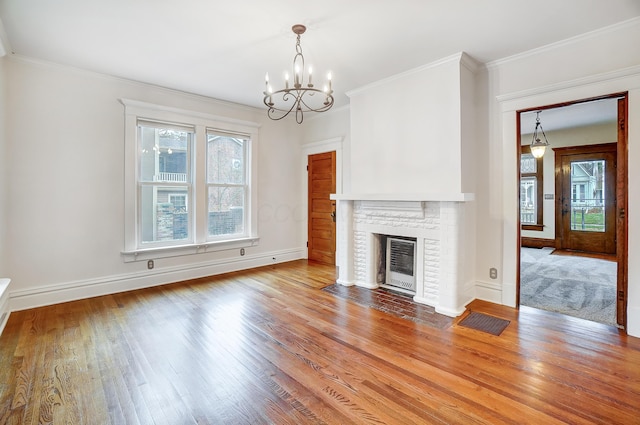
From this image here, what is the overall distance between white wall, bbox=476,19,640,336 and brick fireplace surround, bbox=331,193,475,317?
0.28 metres

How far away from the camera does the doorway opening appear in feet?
14.8

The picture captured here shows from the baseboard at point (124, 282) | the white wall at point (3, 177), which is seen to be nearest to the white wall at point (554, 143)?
the baseboard at point (124, 282)

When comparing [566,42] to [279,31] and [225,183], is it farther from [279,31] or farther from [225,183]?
[225,183]

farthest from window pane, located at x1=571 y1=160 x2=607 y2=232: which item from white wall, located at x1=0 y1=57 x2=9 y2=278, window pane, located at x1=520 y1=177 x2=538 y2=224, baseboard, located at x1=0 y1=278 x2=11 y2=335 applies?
white wall, located at x1=0 y1=57 x2=9 y2=278

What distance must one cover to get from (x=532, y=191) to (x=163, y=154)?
26.5 ft

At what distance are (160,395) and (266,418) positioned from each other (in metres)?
0.72

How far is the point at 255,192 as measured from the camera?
5.29m

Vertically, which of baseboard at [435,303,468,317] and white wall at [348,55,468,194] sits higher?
white wall at [348,55,468,194]

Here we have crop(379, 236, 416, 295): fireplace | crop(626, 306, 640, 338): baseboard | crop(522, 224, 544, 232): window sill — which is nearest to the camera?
crop(626, 306, 640, 338): baseboard

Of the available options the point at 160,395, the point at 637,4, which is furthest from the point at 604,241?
the point at 160,395

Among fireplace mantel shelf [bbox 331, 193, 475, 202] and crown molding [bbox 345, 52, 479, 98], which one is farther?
crown molding [bbox 345, 52, 479, 98]

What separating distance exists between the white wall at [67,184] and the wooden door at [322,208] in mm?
2345

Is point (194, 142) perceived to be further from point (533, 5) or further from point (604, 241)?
point (604, 241)

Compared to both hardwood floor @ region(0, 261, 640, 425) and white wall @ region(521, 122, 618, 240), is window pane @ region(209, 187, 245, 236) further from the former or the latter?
white wall @ region(521, 122, 618, 240)
